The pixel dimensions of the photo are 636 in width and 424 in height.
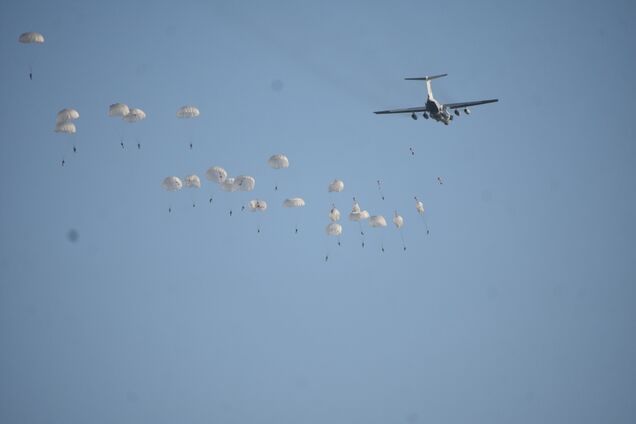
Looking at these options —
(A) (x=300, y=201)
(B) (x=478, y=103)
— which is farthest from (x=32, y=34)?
(B) (x=478, y=103)

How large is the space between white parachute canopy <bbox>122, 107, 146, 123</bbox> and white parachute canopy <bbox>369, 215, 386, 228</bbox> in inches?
1203

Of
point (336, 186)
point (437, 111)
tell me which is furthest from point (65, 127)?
point (437, 111)

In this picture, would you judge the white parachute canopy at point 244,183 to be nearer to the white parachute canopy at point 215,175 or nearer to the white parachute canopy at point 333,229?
the white parachute canopy at point 215,175

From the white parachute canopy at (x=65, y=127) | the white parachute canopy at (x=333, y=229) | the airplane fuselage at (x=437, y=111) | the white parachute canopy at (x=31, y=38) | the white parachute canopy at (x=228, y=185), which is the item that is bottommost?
the white parachute canopy at (x=333, y=229)

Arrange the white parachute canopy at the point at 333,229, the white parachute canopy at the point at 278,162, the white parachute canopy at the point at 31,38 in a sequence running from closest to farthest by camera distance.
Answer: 1. the white parachute canopy at the point at 31,38
2. the white parachute canopy at the point at 278,162
3. the white parachute canopy at the point at 333,229

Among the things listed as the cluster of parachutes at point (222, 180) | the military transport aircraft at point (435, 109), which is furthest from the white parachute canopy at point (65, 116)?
the military transport aircraft at point (435, 109)

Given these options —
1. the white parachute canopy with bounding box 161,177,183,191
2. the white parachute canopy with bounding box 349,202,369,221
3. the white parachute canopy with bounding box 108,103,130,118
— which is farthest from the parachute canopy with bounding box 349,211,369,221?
the white parachute canopy with bounding box 108,103,130,118

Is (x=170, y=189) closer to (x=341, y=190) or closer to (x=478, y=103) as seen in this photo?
(x=341, y=190)

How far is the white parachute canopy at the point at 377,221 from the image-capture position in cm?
9019

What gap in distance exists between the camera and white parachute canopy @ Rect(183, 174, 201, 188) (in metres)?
84.2

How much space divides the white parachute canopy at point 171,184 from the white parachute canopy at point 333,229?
1904 cm

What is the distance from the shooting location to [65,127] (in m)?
77.1

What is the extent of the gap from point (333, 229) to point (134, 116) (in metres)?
27.7

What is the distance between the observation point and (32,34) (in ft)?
251
